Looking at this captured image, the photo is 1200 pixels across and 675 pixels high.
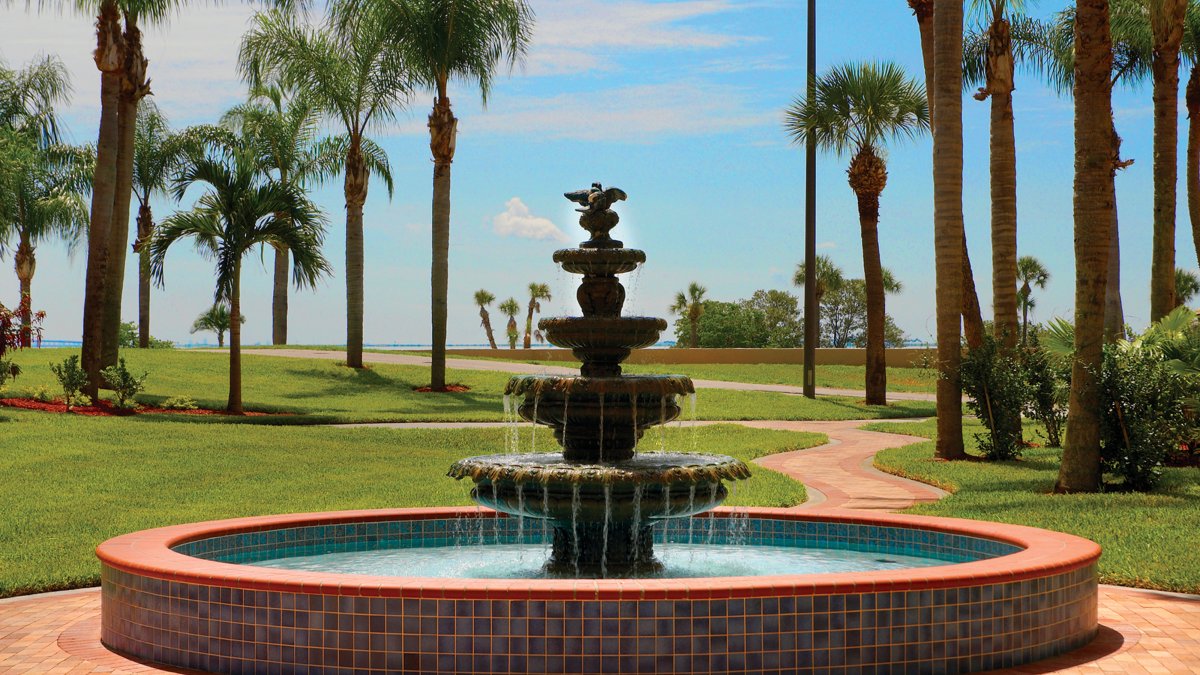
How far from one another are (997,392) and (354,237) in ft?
71.5

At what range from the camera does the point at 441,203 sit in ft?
107

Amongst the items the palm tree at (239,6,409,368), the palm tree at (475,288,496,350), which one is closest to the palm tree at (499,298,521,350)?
the palm tree at (475,288,496,350)

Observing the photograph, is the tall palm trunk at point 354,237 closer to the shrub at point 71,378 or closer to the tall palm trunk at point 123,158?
the tall palm trunk at point 123,158

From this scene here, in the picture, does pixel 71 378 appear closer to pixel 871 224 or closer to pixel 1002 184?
pixel 1002 184

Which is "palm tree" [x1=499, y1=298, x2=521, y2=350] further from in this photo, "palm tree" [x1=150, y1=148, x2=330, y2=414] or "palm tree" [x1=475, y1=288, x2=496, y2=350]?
Answer: "palm tree" [x1=150, y1=148, x2=330, y2=414]

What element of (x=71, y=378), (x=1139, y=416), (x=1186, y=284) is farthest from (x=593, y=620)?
(x=1186, y=284)

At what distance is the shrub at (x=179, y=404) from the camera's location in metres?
24.8

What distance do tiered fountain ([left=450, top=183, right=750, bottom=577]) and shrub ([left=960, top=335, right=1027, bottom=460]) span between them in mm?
10800

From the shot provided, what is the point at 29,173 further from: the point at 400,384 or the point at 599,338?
the point at 599,338

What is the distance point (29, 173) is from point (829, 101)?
27.9 metres

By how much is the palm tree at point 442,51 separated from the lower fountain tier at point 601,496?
24162 mm

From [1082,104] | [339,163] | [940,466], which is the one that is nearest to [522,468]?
[1082,104]

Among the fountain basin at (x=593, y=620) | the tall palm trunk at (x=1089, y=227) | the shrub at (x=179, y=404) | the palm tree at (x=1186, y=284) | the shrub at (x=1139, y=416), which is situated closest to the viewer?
the fountain basin at (x=593, y=620)

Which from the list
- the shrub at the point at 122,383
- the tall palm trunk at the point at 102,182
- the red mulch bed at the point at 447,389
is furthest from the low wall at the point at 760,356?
the shrub at the point at 122,383
